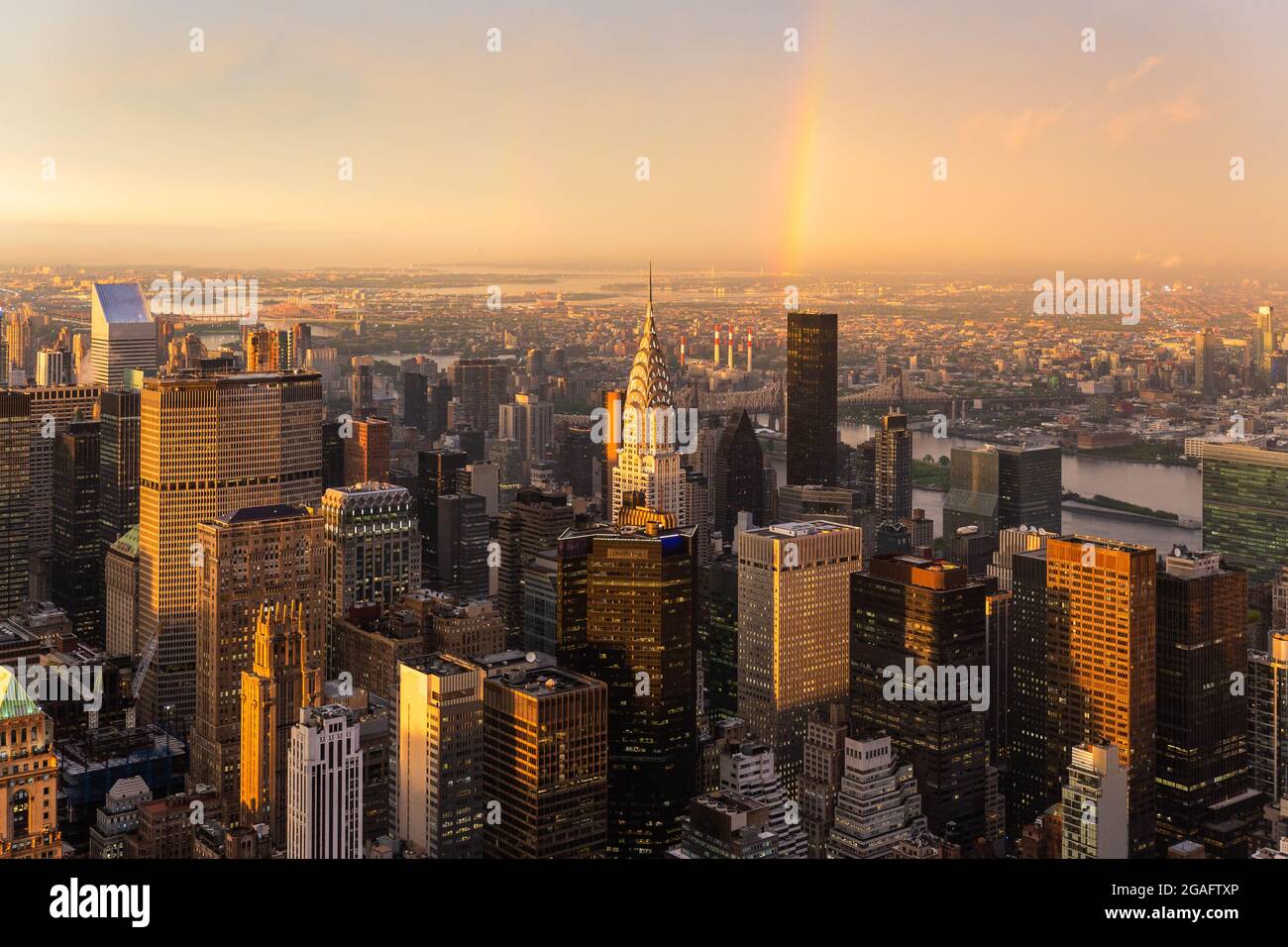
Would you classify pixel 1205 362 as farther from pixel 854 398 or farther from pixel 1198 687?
pixel 854 398

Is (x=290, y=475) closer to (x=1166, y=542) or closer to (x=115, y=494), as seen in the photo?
(x=115, y=494)

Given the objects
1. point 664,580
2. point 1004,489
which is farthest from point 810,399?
point 664,580

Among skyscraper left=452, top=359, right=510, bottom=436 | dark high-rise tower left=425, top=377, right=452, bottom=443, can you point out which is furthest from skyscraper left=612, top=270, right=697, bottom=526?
dark high-rise tower left=425, top=377, right=452, bottom=443

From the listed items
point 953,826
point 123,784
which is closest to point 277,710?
point 123,784

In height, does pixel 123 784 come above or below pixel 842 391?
below

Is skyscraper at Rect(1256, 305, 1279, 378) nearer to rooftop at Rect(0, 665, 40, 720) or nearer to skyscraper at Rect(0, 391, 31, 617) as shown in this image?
rooftop at Rect(0, 665, 40, 720)
